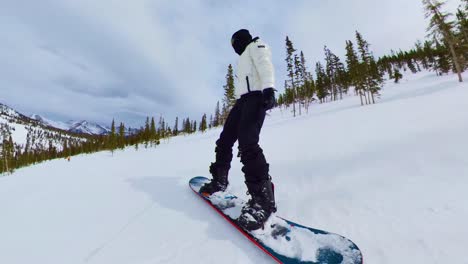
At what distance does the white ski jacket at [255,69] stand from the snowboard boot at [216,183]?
1.41m

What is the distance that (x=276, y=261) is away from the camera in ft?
6.93

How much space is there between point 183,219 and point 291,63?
46700 millimetres

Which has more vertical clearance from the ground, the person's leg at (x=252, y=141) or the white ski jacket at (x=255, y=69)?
the white ski jacket at (x=255, y=69)

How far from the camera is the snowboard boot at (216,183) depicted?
372 centimetres

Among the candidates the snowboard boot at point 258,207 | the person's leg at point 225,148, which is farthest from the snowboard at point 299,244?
the person's leg at point 225,148

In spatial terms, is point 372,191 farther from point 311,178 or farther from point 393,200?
point 311,178

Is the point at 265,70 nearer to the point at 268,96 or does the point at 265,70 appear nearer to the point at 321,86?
the point at 268,96

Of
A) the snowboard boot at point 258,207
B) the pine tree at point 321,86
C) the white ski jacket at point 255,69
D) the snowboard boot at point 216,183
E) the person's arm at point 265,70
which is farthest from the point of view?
the pine tree at point 321,86

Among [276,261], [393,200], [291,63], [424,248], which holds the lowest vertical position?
[276,261]

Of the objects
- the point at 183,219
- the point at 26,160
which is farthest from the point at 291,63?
the point at 26,160

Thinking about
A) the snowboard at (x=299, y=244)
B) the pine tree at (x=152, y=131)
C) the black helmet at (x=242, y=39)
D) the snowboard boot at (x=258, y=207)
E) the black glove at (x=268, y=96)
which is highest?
the pine tree at (x=152, y=131)

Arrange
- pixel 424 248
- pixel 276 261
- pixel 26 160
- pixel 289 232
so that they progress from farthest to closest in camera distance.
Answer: pixel 26 160 → pixel 289 232 → pixel 276 261 → pixel 424 248

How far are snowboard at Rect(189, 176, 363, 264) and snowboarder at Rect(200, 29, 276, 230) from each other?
0.43ft

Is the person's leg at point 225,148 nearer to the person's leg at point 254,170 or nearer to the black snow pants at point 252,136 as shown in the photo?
the black snow pants at point 252,136
